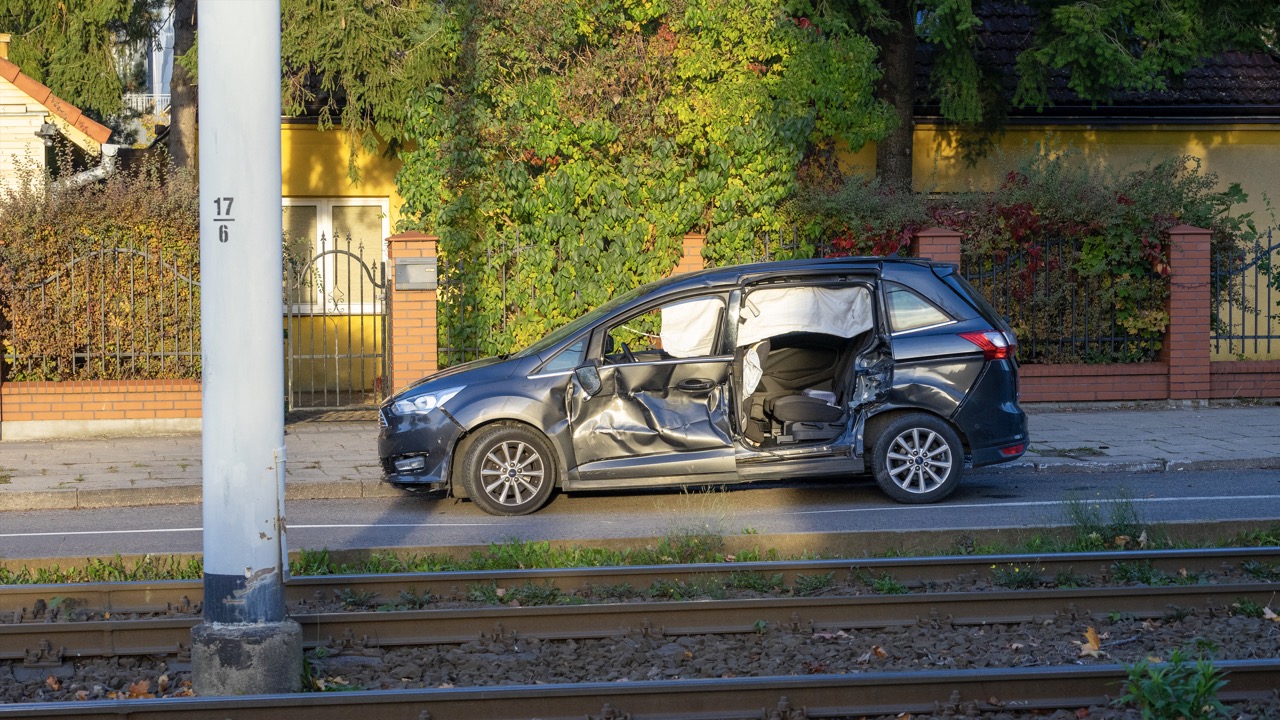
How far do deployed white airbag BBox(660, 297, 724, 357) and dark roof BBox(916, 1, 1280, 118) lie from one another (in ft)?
37.5

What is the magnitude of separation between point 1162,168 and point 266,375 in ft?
44.8

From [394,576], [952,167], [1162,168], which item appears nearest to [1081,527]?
[394,576]

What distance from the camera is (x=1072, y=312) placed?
16.2 metres

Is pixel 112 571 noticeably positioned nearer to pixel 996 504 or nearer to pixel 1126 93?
pixel 996 504

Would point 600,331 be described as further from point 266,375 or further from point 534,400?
point 266,375

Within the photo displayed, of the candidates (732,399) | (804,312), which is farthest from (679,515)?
(804,312)

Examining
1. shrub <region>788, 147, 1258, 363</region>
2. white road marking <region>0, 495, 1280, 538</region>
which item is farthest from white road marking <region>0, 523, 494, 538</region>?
shrub <region>788, 147, 1258, 363</region>

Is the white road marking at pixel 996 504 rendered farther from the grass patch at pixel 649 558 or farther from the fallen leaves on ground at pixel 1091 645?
the fallen leaves on ground at pixel 1091 645

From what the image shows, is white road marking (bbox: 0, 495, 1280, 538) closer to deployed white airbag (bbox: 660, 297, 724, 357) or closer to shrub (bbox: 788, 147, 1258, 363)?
deployed white airbag (bbox: 660, 297, 724, 357)

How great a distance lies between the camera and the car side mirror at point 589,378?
32.7 ft

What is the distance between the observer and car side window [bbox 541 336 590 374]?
33.0ft

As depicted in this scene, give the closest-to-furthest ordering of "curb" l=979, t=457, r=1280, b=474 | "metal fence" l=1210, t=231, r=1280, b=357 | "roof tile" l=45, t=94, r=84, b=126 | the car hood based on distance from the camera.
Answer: the car hood
"curb" l=979, t=457, r=1280, b=474
"metal fence" l=1210, t=231, r=1280, b=357
"roof tile" l=45, t=94, r=84, b=126

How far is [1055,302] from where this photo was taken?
16.1 metres

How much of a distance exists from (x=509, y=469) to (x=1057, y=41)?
1036 cm
